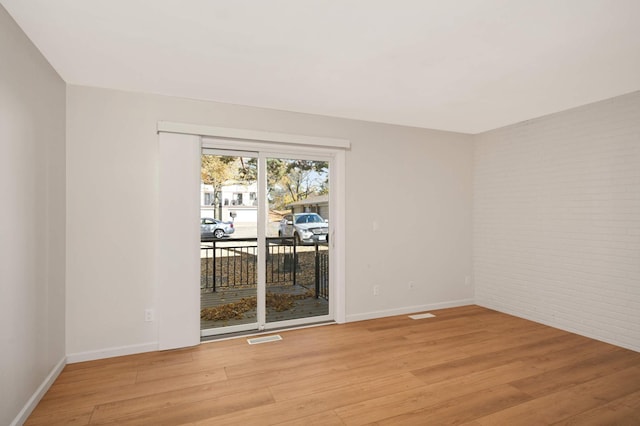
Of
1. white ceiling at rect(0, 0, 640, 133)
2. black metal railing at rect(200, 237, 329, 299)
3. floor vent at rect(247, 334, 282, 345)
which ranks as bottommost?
floor vent at rect(247, 334, 282, 345)

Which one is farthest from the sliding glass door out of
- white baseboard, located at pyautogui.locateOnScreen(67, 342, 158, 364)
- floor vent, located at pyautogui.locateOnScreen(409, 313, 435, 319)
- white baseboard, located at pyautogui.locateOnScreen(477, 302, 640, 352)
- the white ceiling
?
white baseboard, located at pyautogui.locateOnScreen(477, 302, 640, 352)

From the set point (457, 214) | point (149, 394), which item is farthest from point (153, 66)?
point (457, 214)

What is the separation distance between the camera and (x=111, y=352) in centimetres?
310

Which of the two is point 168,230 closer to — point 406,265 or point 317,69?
point 317,69

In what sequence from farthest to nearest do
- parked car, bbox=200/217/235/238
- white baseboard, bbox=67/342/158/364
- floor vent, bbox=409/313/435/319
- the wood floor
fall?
floor vent, bbox=409/313/435/319, parked car, bbox=200/217/235/238, white baseboard, bbox=67/342/158/364, the wood floor

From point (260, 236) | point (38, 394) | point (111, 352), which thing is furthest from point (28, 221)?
point (260, 236)

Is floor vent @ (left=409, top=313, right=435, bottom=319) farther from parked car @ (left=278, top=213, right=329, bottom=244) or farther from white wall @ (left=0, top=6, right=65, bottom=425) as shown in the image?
white wall @ (left=0, top=6, right=65, bottom=425)

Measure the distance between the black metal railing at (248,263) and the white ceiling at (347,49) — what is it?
62.2 inches

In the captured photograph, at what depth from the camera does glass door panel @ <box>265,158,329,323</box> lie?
3.90m

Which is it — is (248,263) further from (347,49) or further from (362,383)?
(347,49)

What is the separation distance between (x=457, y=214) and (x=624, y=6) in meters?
3.27

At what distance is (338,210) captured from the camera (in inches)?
163

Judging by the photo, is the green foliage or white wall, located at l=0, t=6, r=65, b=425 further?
the green foliage

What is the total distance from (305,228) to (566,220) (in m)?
3.06
